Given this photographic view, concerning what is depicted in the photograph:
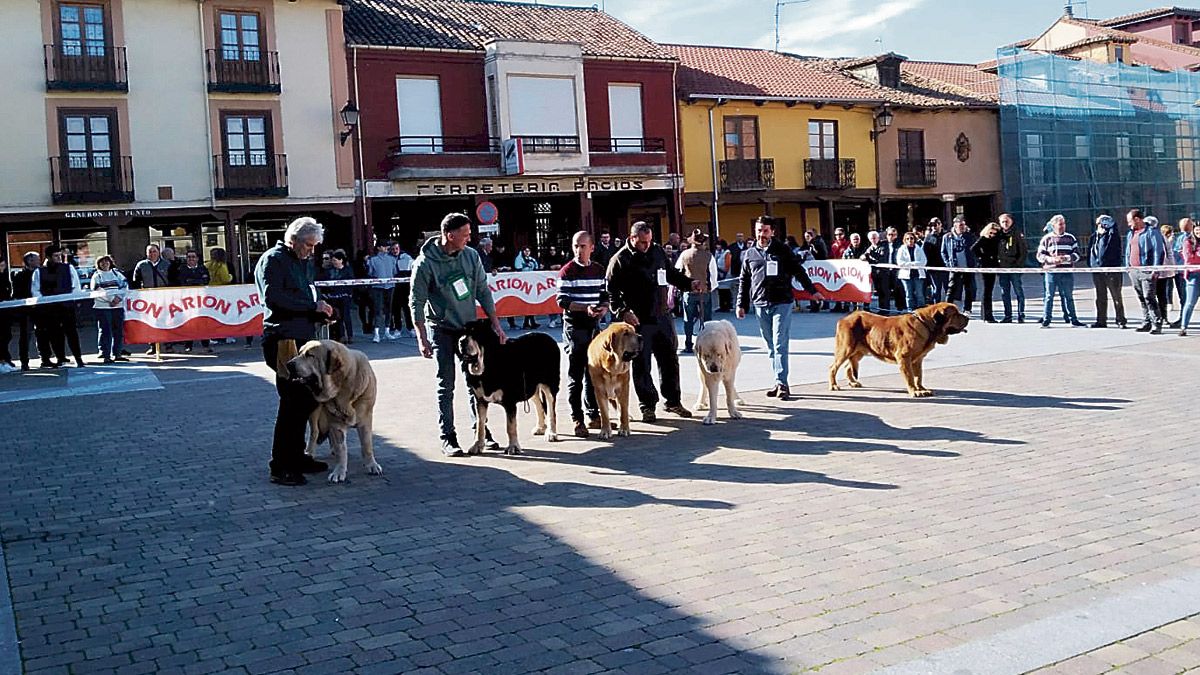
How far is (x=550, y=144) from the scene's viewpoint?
108ft

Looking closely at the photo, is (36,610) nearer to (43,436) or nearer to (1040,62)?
(43,436)

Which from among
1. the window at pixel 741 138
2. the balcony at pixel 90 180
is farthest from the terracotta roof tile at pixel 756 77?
the balcony at pixel 90 180

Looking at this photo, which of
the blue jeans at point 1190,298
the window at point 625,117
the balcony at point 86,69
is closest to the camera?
the blue jeans at point 1190,298

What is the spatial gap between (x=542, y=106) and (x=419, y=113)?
3750 millimetres

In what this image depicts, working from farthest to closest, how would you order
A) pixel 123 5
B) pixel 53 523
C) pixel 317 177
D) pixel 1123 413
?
pixel 317 177, pixel 123 5, pixel 1123 413, pixel 53 523

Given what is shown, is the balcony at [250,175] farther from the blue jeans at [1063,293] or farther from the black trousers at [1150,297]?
the black trousers at [1150,297]

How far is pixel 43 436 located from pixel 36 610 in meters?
5.65

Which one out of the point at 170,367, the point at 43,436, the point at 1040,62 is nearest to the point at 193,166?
the point at 170,367

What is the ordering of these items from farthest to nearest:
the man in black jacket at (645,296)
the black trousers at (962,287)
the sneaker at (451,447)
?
the black trousers at (962,287) < the man in black jacket at (645,296) < the sneaker at (451,447)

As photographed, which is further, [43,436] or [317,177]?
[317,177]

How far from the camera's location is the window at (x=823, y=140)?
3938cm

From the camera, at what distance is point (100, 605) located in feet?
17.3

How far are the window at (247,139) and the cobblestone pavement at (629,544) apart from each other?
2040cm

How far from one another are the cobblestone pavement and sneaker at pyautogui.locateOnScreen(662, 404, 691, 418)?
0.75 ft
